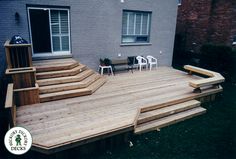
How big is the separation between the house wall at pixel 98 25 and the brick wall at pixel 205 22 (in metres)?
3.21

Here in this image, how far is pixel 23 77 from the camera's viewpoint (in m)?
5.73

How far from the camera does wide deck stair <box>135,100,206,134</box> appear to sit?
5.61 meters

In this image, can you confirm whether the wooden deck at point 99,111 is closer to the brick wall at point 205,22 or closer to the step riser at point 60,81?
the step riser at point 60,81

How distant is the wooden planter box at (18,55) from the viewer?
5.85m

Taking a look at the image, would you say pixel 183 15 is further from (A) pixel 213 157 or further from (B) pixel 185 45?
(A) pixel 213 157

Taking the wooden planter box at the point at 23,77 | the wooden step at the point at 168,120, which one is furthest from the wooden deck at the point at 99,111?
the wooden planter box at the point at 23,77

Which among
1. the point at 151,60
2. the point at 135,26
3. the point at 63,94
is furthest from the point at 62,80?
the point at 151,60

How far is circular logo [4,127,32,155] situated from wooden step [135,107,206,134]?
9.03 feet

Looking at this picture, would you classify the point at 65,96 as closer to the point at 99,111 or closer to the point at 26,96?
the point at 26,96

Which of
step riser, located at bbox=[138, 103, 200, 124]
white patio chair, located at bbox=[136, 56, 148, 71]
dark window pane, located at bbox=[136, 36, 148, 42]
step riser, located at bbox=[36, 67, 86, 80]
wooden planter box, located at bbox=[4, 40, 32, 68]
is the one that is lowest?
step riser, located at bbox=[138, 103, 200, 124]

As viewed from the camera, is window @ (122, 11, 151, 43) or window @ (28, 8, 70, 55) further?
window @ (122, 11, 151, 43)

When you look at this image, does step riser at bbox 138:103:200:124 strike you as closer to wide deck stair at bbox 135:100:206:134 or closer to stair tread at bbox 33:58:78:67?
wide deck stair at bbox 135:100:206:134

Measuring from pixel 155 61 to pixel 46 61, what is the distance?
6.14 metres

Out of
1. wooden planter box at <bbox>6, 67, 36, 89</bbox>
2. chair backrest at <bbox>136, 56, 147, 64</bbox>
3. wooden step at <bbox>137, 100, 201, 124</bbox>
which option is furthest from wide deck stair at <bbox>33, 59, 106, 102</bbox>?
chair backrest at <bbox>136, 56, 147, 64</bbox>
